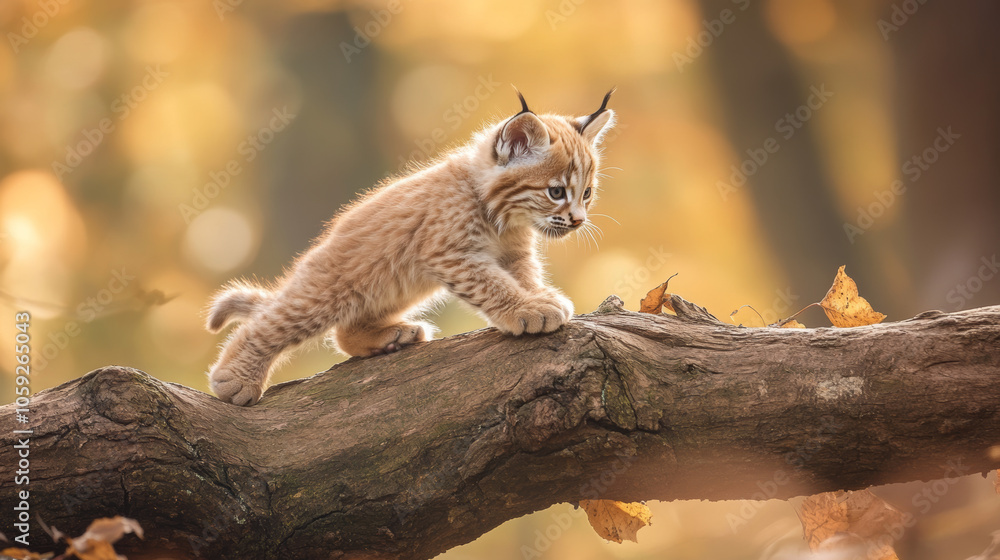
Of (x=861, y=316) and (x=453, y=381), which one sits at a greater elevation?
(x=861, y=316)

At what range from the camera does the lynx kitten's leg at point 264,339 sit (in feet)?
7.93

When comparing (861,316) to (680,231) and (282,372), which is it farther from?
(282,372)

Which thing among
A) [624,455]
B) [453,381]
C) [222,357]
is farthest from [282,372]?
[624,455]

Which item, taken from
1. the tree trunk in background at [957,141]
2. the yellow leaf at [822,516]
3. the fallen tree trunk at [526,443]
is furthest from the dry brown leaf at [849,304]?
the tree trunk in background at [957,141]

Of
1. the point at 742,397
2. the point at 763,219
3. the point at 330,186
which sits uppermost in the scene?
the point at 330,186

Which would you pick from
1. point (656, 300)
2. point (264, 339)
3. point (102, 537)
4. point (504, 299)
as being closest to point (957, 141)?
point (656, 300)

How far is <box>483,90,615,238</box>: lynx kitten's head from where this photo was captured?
8.27 ft

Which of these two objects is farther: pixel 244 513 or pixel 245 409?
pixel 245 409

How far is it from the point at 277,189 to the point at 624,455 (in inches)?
127

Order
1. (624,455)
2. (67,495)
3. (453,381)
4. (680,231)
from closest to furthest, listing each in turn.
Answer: (67,495) < (624,455) < (453,381) < (680,231)

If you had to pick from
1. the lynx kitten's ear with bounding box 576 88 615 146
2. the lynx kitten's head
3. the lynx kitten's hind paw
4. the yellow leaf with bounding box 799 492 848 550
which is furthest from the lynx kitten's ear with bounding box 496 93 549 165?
the yellow leaf with bounding box 799 492 848 550

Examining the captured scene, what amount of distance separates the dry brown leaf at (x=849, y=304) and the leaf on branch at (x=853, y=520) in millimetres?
564

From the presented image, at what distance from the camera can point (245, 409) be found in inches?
83.4

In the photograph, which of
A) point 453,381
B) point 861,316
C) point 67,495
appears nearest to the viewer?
point 67,495
